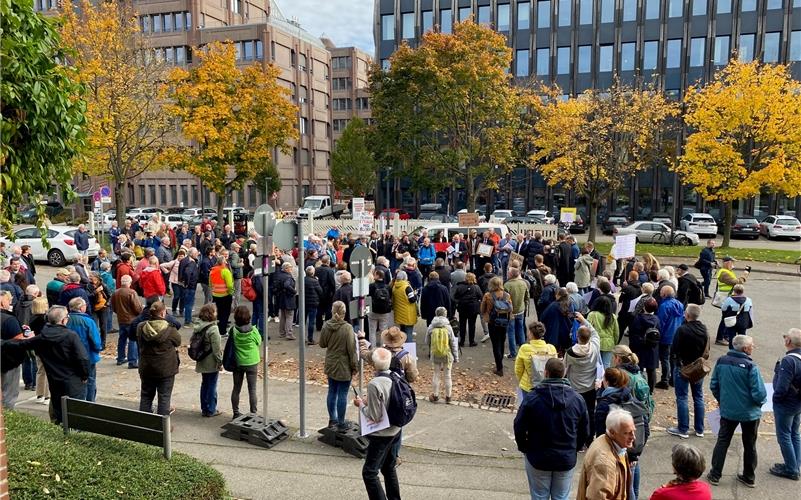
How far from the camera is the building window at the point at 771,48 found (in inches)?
1812

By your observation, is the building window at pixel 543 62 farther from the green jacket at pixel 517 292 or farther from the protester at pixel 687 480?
the protester at pixel 687 480

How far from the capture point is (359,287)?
8.70 metres

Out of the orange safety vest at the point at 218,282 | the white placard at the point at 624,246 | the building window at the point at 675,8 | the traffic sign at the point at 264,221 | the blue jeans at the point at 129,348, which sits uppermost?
the building window at the point at 675,8

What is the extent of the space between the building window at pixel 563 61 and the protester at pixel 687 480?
169 feet

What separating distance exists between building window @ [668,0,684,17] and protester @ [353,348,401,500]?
51824mm

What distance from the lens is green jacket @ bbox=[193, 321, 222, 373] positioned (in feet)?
27.1

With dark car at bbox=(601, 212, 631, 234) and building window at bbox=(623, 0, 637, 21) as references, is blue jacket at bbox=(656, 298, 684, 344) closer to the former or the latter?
dark car at bbox=(601, 212, 631, 234)

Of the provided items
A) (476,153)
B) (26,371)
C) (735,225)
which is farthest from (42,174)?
(735,225)

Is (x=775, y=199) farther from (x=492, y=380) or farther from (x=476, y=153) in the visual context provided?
(x=492, y=380)

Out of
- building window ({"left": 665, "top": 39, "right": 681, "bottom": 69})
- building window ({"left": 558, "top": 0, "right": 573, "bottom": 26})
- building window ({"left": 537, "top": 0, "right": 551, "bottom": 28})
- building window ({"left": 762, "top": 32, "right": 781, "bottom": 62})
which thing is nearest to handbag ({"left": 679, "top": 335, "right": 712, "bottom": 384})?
building window ({"left": 665, "top": 39, "right": 681, "bottom": 69})

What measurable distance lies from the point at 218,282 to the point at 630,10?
47.7 m

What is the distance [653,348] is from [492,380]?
280 cm

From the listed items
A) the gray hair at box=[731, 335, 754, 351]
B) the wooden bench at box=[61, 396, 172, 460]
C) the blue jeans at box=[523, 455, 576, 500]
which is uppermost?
the gray hair at box=[731, 335, 754, 351]

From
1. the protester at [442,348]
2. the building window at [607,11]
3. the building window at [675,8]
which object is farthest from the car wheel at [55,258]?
the building window at [675,8]
